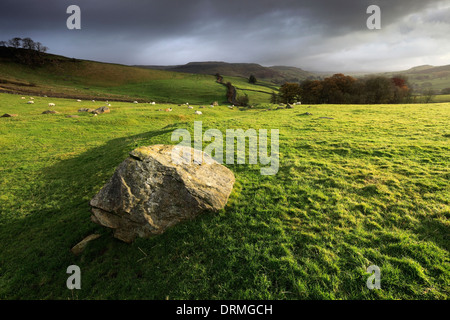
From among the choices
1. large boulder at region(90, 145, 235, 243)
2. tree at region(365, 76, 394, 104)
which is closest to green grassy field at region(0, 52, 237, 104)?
tree at region(365, 76, 394, 104)

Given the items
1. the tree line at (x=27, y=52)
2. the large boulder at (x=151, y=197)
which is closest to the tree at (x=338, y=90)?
the large boulder at (x=151, y=197)

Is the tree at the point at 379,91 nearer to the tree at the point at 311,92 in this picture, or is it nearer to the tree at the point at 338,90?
the tree at the point at 338,90

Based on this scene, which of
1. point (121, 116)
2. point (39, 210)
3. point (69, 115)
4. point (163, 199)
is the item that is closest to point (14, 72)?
point (69, 115)

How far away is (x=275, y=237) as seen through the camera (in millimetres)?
6938

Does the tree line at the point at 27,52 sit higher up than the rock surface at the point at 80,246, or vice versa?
the tree line at the point at 27,52

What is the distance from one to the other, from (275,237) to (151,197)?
16.7 ft

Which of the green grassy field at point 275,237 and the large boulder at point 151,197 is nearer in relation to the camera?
the green grassy field at point 275,237

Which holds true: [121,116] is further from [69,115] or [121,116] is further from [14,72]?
[14,72]

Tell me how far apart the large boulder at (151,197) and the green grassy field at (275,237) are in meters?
0.52

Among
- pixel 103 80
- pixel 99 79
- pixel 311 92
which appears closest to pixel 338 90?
pixel 311 92

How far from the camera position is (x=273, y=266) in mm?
5980

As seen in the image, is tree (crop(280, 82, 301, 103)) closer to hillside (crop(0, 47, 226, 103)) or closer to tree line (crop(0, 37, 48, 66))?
hillside (crop(0, 47, 226, 103))

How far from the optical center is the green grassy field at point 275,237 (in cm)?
559

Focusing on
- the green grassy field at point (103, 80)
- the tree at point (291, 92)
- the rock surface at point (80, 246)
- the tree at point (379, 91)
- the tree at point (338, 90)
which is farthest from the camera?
the green grassy field at point (103, 80)
